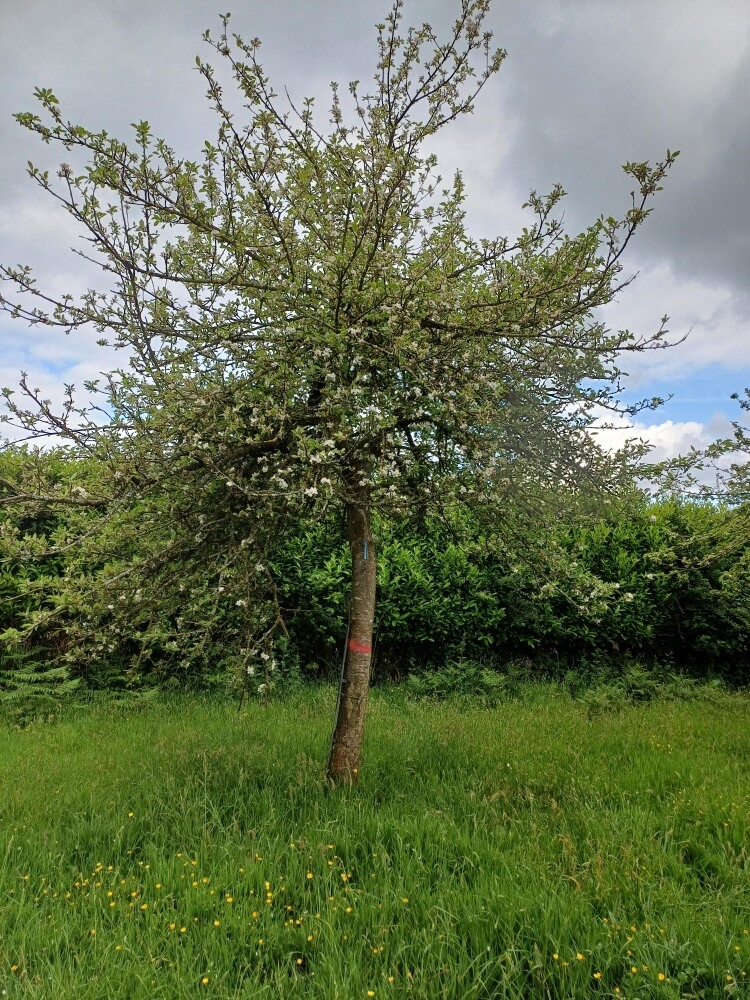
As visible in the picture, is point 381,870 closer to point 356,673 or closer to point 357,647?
→ point 356,673

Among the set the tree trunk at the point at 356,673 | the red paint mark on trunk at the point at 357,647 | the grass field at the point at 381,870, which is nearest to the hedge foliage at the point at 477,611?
the grass field at the point at 381,870

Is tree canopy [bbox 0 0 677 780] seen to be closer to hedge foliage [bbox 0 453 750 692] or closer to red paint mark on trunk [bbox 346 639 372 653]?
red paint mark on trunk [bbox 346 639 372 653]

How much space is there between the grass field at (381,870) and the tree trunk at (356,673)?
244 mm

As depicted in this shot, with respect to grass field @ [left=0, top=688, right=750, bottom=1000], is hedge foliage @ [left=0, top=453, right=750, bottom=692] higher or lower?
higher

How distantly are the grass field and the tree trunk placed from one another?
244mm

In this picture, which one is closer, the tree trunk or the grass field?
the grass field

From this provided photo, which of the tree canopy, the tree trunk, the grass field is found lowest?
the grass field

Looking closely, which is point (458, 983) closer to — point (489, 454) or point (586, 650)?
point (489, 454)

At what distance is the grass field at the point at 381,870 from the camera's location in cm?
338

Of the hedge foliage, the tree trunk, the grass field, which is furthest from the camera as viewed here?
the hedge foliage

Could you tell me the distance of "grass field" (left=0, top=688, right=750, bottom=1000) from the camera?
11.1ft

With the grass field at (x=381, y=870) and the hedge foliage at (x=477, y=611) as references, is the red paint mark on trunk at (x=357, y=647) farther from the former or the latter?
the hedge foliage at (x=477, y=611)

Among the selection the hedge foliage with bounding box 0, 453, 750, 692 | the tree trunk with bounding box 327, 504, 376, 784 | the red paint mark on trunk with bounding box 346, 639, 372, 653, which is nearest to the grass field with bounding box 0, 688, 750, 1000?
the tree trunk with bounding box 327, 504, 376, 784

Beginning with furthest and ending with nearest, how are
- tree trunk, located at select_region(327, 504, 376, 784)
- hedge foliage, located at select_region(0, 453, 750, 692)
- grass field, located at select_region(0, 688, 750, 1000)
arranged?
1. hedge foliage, located at select_region(0, 453, 750, 692)
2. tree trunk, located at select_region(327, 504, 376, 784)
3. grass field, located at select_region(0, 688, 750, 1000)
